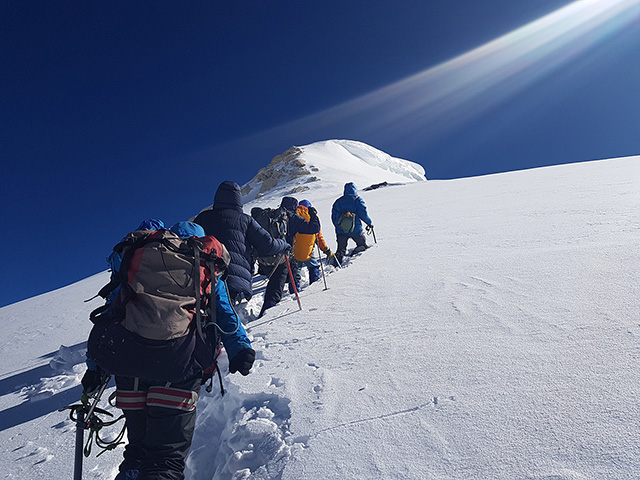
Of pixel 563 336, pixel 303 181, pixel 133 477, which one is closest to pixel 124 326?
pixel 133 477

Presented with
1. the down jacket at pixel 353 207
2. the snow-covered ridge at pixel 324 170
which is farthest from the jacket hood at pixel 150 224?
the snow-covered ridge at pixel 324 170

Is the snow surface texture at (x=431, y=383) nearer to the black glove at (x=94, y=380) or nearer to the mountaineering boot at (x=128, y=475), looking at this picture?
the mountaineering boot at (x=128, y=475)

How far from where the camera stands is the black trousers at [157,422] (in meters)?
1.81

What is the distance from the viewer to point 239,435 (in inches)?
87.0

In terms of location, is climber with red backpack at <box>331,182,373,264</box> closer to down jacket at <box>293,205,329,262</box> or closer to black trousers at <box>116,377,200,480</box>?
down jacket at <box>293,205,329,262</box>

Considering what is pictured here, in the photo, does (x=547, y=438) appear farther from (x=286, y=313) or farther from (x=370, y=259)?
(x=370, y=259)

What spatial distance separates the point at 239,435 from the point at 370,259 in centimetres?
473

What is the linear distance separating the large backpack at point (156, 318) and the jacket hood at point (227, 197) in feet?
6.52

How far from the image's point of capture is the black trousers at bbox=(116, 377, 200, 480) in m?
1.81

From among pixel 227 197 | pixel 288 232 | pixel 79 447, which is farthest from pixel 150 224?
pixel 288 232

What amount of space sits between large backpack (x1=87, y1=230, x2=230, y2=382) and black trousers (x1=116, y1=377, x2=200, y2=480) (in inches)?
6.0

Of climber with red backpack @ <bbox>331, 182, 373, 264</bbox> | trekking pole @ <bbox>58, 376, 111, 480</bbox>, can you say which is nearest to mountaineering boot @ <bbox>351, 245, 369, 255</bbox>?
climber with red backpack @ <bbox>331, 182, 373, 264</bbox>

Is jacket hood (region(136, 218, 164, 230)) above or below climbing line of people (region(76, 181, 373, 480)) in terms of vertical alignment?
above

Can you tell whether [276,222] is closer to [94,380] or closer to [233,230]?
[233,230]
